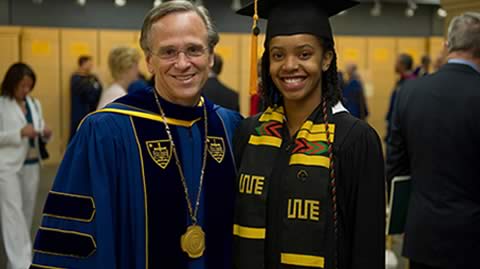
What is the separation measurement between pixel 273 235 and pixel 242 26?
10.4 metres

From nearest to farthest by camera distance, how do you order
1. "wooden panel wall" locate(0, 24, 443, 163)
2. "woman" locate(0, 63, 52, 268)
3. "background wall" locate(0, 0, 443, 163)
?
"woman" locate(0, 63, 52, 268) < "wooden panel wall" locate(0, 24, 443, 163) < "background wall" locate(0, 0, 443, 163)

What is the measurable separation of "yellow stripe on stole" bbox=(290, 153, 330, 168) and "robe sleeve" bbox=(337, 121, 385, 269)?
0.04 m

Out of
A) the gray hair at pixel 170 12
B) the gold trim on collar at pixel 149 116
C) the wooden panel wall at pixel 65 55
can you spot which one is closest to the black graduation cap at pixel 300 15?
the gray hair at pixel 170 12

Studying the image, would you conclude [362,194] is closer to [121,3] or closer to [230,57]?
[230,57]

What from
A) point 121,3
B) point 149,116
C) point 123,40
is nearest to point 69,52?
point 123,40

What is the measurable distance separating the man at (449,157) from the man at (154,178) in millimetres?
1153

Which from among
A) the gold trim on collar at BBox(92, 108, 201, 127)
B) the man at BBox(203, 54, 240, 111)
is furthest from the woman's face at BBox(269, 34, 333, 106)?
the man at BBox(203, 54, 240, 111)

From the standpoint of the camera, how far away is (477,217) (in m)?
2.73

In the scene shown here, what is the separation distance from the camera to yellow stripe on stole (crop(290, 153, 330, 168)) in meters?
1.93

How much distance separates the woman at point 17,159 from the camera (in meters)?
4.55

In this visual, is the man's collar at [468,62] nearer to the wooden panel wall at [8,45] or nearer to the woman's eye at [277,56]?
the woman's eye at [277,56]

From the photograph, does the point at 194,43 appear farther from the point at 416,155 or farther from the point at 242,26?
the point at 242,26

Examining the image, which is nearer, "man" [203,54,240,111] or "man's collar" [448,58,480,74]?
"man's collar" [448,58,480,74]

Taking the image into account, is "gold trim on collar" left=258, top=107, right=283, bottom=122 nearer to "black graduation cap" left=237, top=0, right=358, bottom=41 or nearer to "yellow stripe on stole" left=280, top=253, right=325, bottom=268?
"black graduation cap" left=237, top=0, right=358, bottom=41
